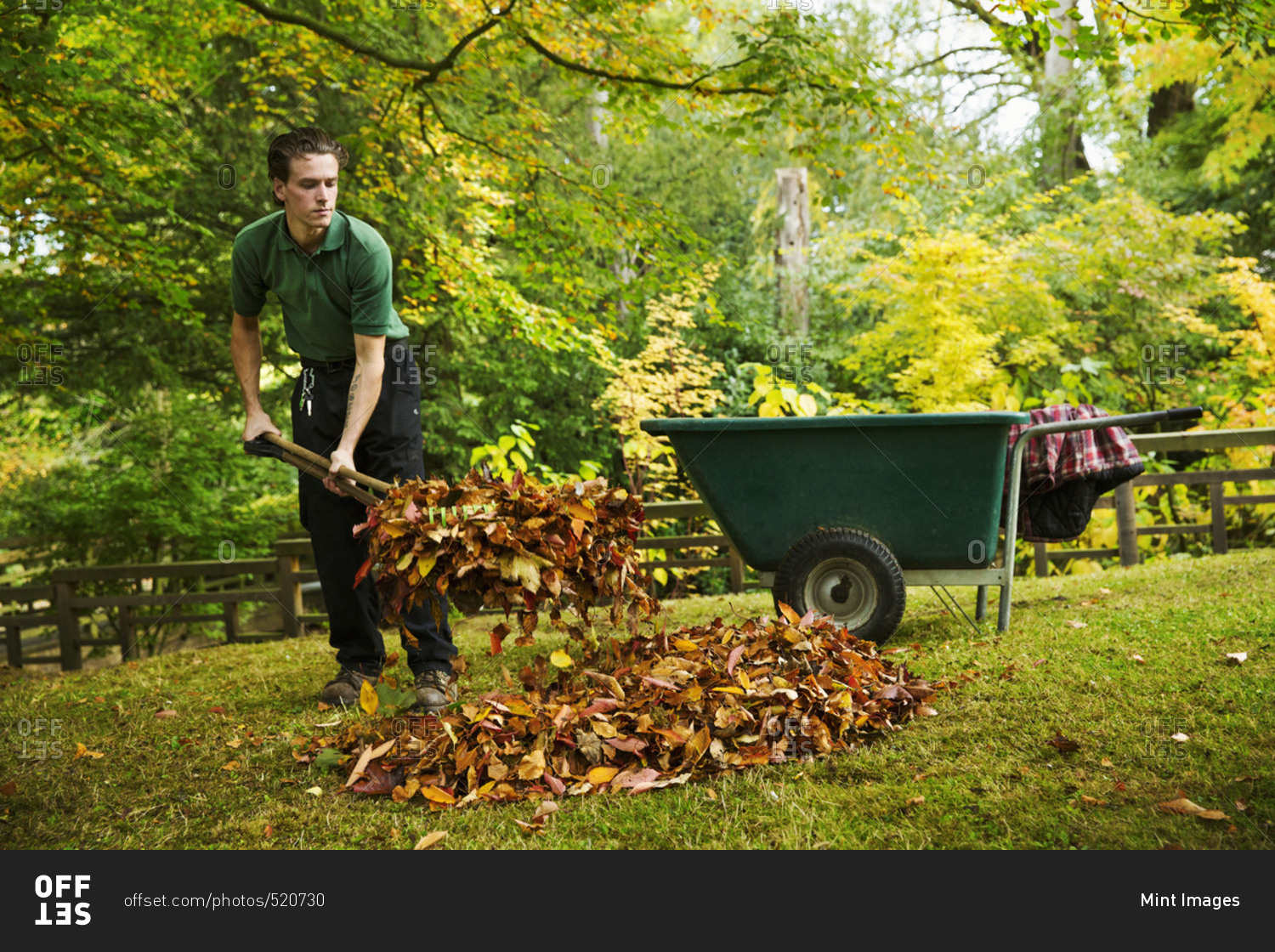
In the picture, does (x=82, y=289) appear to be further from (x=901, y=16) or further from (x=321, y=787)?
(x=901, y=16)

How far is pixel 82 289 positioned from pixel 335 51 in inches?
88.3

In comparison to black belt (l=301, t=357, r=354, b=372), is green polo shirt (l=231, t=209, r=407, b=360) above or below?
above

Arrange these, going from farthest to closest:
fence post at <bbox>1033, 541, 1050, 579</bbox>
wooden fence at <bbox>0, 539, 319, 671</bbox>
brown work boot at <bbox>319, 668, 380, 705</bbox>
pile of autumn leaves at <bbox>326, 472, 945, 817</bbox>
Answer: fence post at <bbox>1033, 541, 1050, 579</bbox> < wooden fence at <bbox>0, 539, 319, 671</bbox> < brown work boot at <bbox>319, 668, 380, 705</bbox> < pile of autumn leaves at <bbox>326, 472, 945, 817</bbox>

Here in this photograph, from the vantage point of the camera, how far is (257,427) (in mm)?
2635

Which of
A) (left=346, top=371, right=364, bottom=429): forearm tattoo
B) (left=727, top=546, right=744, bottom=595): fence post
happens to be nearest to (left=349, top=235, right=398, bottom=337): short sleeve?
(left=346, top=371, right=364, bottom=429): forearm tattoo

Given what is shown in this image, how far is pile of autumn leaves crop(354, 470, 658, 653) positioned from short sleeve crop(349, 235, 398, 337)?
1.73 feet

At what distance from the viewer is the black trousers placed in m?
2.80

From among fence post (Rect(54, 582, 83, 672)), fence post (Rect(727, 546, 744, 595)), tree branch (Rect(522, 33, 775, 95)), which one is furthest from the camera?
fence post (Rect(727, 546, 744, 595))

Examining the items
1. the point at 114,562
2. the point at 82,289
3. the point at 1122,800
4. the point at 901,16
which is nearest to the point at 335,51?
the point at 82,289

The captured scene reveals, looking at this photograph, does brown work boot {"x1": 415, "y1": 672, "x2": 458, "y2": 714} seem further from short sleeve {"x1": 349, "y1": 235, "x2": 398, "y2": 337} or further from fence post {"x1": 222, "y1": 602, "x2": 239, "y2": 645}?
fence post {"x1": 222, "y1": 602, "x2": 239, "y2": 645}

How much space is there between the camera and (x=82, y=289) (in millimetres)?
5289

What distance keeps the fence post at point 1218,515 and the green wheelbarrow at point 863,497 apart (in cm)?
297

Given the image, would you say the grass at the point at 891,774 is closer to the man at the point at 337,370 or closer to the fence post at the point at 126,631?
the man at the point at 337,370

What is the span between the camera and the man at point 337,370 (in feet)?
8.57
